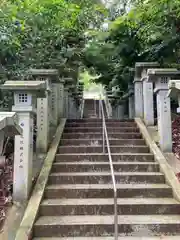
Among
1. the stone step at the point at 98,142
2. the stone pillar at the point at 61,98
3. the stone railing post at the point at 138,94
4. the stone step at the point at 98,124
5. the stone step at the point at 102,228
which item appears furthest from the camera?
the stone pillar at the point at 61,98

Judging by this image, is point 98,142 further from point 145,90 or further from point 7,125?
point 7,125

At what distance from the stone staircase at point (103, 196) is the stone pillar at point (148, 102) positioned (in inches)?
31.3

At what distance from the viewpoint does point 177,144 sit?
18.0ft

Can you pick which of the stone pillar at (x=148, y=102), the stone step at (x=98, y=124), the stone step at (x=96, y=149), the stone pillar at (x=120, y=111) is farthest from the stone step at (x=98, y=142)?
the stone pillar at (x=120, y=111)

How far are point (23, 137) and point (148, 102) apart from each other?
3513 mm

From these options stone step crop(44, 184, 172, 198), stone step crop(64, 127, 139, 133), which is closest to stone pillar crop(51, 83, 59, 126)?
stone step crop(64, 127, 139, 133)

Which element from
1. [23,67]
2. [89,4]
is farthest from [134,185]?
[89,4]

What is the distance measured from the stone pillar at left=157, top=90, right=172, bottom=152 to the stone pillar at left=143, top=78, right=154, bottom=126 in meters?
1.25

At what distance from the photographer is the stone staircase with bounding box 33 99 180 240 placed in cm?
344

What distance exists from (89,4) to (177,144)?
545 cm

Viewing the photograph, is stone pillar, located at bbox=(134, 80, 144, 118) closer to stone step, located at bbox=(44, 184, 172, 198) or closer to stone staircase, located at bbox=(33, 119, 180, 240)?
stone staircase, located at bbox=(33, 119, 180, 240)

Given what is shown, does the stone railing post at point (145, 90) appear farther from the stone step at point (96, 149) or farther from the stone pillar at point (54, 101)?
the stone pillar at point (54, 101)

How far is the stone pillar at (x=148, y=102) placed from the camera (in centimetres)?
649

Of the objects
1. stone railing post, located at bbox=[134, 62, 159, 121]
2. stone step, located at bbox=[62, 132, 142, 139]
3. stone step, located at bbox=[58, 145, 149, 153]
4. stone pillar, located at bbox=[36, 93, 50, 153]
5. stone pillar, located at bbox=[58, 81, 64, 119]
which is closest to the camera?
stone pillar, located at bbox=[36, 93, 50, 153]
